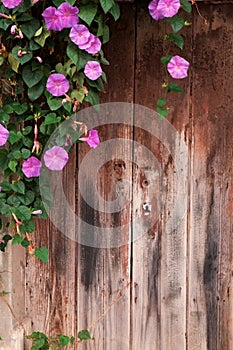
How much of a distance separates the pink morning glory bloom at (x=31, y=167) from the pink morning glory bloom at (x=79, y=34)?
38 cm

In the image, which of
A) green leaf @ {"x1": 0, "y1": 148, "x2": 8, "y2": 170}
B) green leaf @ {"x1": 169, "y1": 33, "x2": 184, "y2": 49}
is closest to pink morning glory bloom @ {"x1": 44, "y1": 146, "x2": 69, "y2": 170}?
green leaf @ {"x1": 0, "y1": 148, "x2": 8, "y2": 170}

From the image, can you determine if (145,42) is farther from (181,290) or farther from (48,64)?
(181,290)

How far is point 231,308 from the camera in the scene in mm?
2113

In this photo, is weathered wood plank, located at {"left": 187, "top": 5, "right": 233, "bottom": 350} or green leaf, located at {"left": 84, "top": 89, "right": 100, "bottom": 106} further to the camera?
weathered wood plank, located at {"left": 187, "top": 5, "right": 233, "bottom": 350}

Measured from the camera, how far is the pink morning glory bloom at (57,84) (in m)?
1.78

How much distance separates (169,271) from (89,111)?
0.62 metres

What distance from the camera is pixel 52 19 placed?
1747 mm

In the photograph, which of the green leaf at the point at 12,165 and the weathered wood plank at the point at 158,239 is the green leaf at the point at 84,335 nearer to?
the weathered wood plank at the point at 158,239

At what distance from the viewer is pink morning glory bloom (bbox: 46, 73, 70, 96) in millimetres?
1779

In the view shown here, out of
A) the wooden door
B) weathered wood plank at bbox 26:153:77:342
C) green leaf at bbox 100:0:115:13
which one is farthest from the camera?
weathered wood plank at bbox 26:153:77:342

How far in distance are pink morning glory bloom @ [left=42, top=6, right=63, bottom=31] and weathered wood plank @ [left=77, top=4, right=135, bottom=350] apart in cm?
34

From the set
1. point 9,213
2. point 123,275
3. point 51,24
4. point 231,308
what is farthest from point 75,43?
point 231,308

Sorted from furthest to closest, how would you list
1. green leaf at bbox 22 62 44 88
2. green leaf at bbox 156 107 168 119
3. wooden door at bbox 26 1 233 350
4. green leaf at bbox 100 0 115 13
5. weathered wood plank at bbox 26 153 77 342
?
weathered wood plank at bbox 26 153 77 342, wooden door at bbox 26 1 233 350, green leaf at bbox 156 107 168 119, green leaf at bbox 22 62 44 88, green leaf at bbox 100 0 115 13

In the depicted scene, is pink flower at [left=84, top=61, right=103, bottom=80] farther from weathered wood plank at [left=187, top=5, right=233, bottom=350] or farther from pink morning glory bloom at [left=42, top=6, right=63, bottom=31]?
weathered wood plank at [left=187, top=5, right=233, bottom=350]
